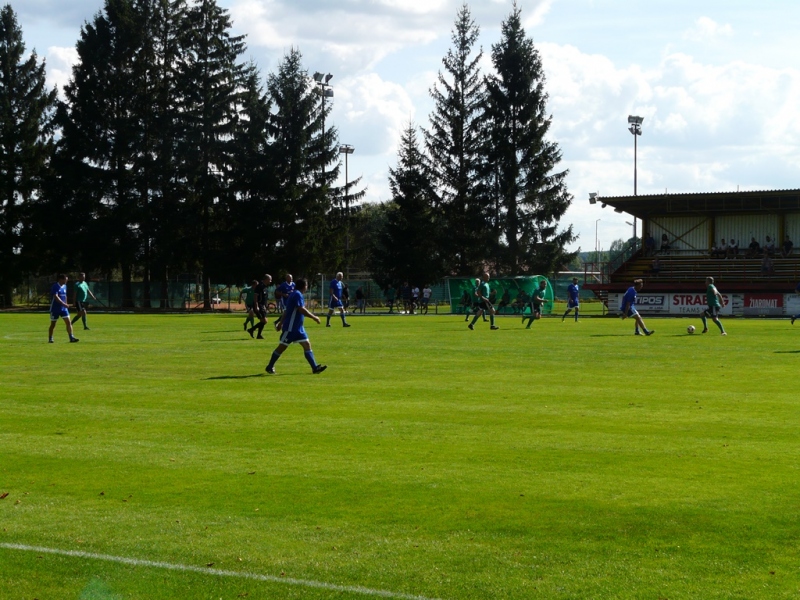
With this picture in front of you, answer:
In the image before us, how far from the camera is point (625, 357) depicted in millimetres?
24062

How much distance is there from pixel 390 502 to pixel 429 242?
66.8 m

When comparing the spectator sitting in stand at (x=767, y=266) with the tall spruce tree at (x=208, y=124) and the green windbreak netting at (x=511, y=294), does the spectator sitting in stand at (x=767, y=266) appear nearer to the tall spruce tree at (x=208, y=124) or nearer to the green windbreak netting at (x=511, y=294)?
the green windbreak netting at (x=511, y=294)

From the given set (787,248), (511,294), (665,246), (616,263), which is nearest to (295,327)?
(511,294)

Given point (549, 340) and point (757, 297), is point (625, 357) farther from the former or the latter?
point (757, 297)

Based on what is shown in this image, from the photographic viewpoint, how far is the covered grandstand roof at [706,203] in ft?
206

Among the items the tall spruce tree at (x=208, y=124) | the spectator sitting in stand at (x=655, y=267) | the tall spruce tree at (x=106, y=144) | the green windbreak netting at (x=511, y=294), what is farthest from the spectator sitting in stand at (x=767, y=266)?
the tall spruce tree at (x=106, y=144)

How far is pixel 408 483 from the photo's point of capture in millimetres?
9539

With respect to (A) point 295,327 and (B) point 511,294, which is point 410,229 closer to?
(B) point 511,294

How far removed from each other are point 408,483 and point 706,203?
60.1 m

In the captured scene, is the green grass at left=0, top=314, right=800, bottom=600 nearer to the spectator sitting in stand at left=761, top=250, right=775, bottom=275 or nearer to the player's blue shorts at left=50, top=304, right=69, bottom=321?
the player's blue shorts at left=50, top=304, right=69, bottom=321

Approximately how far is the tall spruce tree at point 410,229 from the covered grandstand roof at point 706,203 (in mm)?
13778

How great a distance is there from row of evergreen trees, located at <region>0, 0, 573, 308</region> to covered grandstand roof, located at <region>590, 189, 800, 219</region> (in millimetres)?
7546

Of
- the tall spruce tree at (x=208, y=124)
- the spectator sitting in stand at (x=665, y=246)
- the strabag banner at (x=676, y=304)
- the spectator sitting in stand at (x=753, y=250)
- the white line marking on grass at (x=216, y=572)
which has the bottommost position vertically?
the white line marking on grass at (x=216, y=572)

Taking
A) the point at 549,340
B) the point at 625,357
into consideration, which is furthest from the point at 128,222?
the point at 625,357
